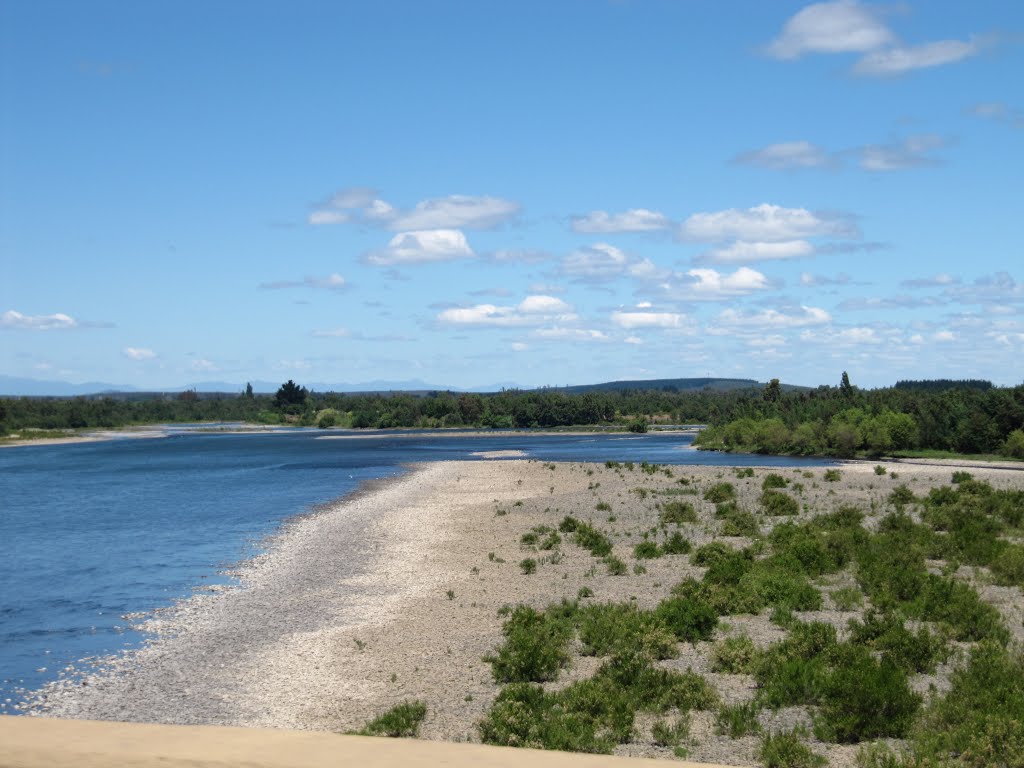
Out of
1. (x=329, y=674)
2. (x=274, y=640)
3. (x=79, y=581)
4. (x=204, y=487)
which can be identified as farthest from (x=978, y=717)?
(x=204, y=487)

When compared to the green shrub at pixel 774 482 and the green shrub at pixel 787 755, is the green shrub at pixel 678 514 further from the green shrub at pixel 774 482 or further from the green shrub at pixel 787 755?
the green shrub at pixel 787 755

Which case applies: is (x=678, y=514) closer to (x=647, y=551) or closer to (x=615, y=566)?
(x=647, y=551)

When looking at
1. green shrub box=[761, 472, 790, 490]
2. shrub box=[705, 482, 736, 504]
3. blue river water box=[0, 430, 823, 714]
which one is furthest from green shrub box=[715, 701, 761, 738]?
green shrub box=[761, 472, 790, 490]

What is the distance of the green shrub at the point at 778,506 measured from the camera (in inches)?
1796

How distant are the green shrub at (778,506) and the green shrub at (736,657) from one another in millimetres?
27593

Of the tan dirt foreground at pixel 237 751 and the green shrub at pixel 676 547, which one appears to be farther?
the green shrub at pixel 676 547

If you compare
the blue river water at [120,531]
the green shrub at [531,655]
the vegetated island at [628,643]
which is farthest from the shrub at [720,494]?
the green shrub at [531,655]

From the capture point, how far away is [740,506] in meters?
49.5

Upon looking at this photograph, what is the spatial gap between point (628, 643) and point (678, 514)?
2534 centimetres

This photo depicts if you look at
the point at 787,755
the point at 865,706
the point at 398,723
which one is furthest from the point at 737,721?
Result: the point at 398,723

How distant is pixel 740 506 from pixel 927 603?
27.2 metres

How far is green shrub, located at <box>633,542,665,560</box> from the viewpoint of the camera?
110ft

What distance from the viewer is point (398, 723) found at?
1491 centimetres

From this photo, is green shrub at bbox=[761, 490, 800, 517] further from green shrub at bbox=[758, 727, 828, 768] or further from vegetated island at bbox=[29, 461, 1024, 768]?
green shrub at bbox=[758, 727, 828, 768]
